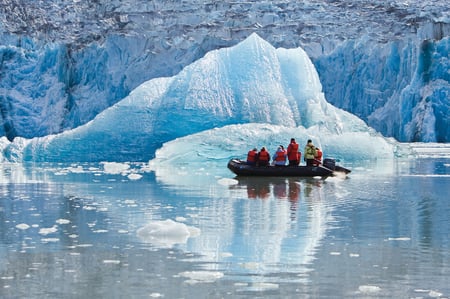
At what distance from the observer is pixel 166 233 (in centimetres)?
750

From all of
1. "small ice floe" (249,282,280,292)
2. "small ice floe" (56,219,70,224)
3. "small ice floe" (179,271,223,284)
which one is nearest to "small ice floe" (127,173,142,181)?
"small ice floe" (56,219,70,224)

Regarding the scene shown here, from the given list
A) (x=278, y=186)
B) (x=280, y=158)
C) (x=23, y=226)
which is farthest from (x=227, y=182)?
(x=23, y=226)

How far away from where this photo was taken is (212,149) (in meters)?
17.8

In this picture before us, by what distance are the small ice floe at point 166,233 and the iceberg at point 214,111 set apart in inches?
420

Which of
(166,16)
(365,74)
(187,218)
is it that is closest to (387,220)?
(187,218)

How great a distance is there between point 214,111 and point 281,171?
4103 mm

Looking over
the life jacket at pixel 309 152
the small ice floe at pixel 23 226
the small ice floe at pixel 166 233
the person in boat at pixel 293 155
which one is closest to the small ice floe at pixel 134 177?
the person in boat at pixel 293 155

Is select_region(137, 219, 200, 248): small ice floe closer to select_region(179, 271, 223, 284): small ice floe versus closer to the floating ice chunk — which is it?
select_region(179, 271, 223, 284): small ice floe

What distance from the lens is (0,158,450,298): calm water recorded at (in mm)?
5484

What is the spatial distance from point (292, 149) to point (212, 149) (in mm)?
2725

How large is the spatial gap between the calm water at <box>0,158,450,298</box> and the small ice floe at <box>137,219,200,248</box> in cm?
1

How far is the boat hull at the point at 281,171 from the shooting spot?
1506cm

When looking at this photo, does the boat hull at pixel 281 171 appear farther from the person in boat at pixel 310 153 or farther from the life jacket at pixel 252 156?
the person in boat at pixel 310 153

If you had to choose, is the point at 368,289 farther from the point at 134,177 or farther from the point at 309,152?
the point at 309,152
